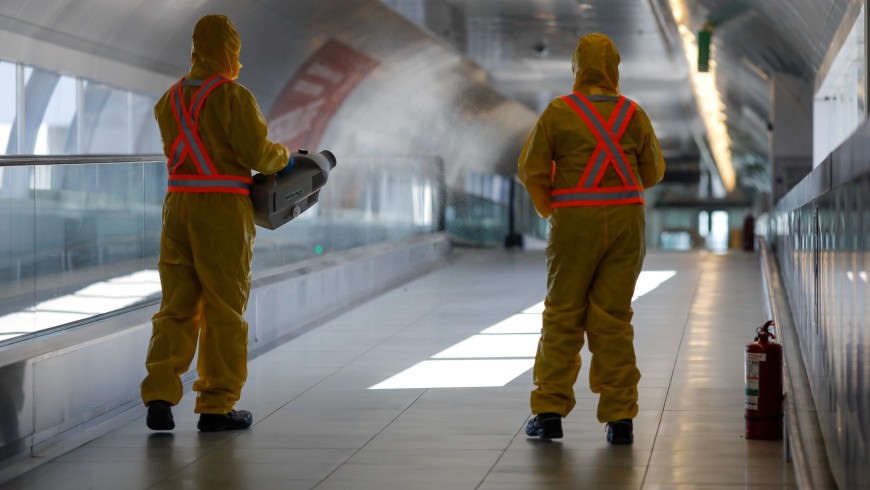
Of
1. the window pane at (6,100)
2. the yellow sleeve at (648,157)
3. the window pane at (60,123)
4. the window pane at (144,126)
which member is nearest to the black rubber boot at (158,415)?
the yellow sleeve at (648,157)

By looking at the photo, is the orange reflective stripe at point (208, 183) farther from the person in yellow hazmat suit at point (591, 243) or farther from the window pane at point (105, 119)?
the window pane at point (105, 119)

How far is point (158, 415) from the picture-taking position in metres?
5.84

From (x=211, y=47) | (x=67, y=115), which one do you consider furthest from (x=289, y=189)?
(x=67, y=115)

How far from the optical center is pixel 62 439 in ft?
18.7

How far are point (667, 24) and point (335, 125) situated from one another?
6.79m

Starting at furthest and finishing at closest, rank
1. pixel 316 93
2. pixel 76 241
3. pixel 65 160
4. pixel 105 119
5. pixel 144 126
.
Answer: pixel 316 93, pixel 144 126, pixel 105 119, pixel 76 241, pixel 65 160

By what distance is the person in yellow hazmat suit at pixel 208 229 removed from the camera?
5.82 meters

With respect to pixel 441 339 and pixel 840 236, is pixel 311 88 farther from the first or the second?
pixel 840 236

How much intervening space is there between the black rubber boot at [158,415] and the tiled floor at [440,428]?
0.06 meters

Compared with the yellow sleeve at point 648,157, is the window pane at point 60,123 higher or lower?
higher

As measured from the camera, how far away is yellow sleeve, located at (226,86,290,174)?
5766 millimetres

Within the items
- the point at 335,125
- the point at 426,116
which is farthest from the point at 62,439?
the point at 426,116

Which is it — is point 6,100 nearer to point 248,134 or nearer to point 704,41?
point 704,41

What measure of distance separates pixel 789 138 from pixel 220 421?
601 inches
